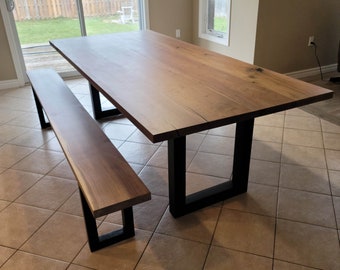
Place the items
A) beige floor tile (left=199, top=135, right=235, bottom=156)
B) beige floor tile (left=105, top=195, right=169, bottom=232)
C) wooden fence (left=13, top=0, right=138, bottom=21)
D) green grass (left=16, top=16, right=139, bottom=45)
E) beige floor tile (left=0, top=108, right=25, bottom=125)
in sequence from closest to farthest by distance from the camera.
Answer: beige floor tile (left=105, top=195, right=169, bottom=232) < beige floor tile (left=199, top=135, right=235, bottom=156) < beige floor tile (left=0, top=108, right=25, bottom=125) < wooden fence (left=13, top=0, right=138, bottom=21) < green grass (left=16, top=16, right=139, bottom=45)

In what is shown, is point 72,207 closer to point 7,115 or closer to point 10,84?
point 7,115

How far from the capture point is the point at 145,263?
61.4 inches

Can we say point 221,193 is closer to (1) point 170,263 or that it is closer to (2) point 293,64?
(1) point 170,263

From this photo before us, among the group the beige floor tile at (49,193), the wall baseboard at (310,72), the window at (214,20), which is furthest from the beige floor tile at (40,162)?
the wall baseboard at (310,72)

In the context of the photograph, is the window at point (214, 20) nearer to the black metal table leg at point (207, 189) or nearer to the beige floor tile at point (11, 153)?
the black metal table leg at point (207, 189)

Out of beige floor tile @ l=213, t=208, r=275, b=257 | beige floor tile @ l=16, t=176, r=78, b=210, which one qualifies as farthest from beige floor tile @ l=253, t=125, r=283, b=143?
beige floor tile @ l=16, t=176, r=78, b=210

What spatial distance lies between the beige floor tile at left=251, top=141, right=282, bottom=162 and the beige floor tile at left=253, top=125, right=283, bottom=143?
7 cm

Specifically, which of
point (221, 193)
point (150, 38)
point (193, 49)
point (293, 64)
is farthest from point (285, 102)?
point (293, 64)

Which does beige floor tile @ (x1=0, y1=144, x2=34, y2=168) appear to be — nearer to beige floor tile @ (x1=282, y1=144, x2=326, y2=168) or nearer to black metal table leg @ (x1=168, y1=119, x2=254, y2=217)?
black metal table leg @ (x1=168, y1=119, x2=254, y2=217)

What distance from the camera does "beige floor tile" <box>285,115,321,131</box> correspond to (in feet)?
9.46

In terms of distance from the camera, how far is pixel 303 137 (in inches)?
107

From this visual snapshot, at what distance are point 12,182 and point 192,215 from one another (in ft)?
4.09

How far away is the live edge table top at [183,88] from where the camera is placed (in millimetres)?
1326

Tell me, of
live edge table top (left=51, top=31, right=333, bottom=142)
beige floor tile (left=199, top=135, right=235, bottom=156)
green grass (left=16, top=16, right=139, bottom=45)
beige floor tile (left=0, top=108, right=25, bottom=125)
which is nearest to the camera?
live edge table top (left=51, top=31, right=333, bottom=142)
